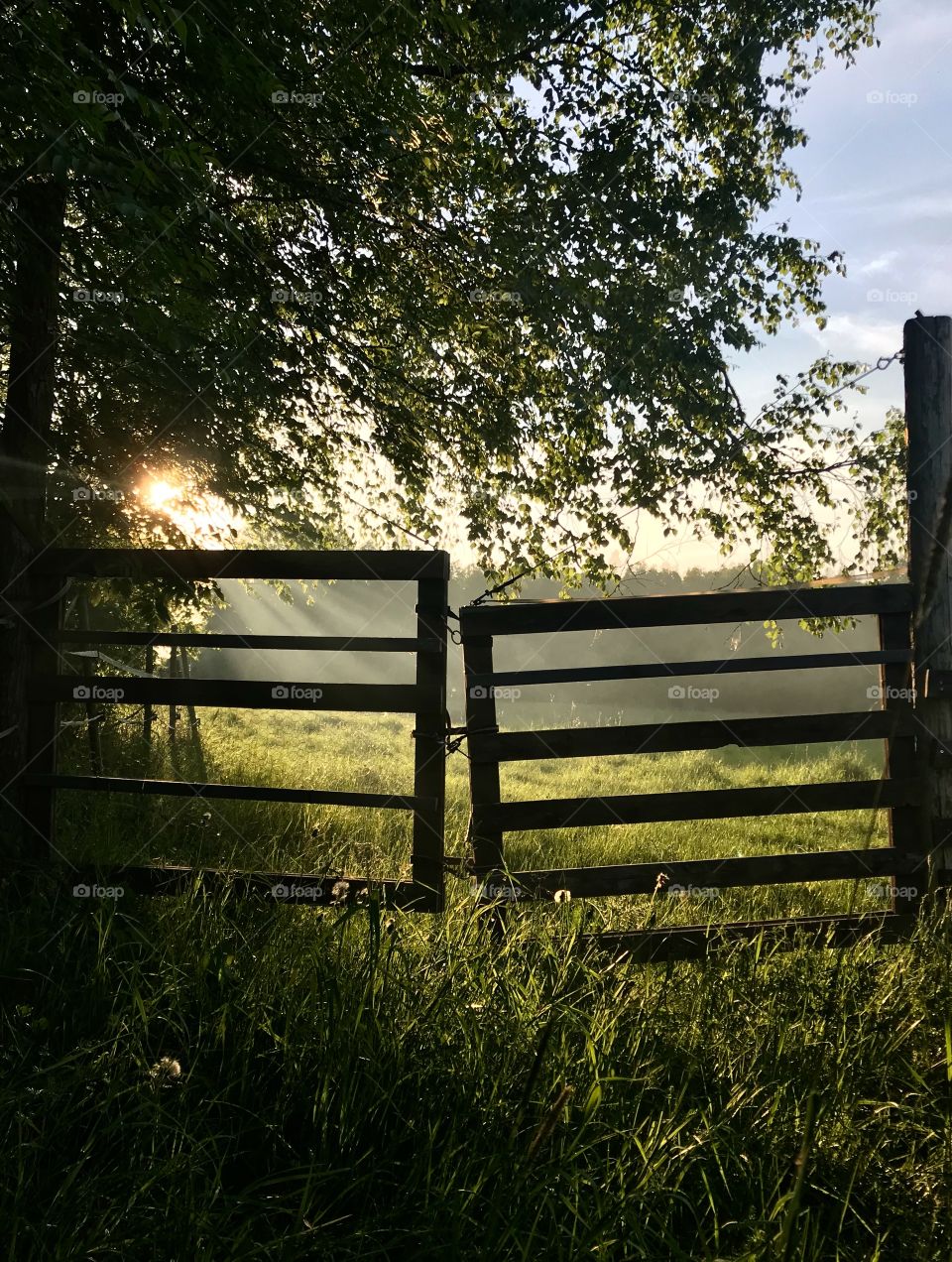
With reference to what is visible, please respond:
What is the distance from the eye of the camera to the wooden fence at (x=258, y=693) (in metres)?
4.72

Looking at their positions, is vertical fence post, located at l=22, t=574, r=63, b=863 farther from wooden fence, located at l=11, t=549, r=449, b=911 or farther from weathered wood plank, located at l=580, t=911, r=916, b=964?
weathered wood plank, located at l=580, t=911, r=916, b=964

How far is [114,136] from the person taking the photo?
503cm

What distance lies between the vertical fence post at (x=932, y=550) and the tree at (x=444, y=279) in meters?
2.01

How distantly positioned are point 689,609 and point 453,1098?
3.37 m

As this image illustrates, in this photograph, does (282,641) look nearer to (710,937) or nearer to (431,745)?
(431,745)

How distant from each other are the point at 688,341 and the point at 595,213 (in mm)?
1359

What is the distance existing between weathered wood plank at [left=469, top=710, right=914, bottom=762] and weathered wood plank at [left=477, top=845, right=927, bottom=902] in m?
0.66

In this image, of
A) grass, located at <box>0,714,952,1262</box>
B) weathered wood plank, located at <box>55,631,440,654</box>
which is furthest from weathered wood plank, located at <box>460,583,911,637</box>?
grass, located at <box>0,714,952,1262</box>

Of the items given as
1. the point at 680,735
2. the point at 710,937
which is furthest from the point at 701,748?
the point at 710,937

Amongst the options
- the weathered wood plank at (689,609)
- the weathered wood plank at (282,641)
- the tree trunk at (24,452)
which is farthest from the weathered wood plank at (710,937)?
the tree trunk at (24,452)

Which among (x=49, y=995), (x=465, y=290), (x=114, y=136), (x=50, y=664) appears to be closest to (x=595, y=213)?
(x=465, y=290)

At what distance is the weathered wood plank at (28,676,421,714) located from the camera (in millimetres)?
4848

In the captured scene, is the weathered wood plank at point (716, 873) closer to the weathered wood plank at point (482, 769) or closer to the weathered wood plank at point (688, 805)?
the weathered wood plank at point (482, 769)

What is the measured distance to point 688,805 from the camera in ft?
16.3
